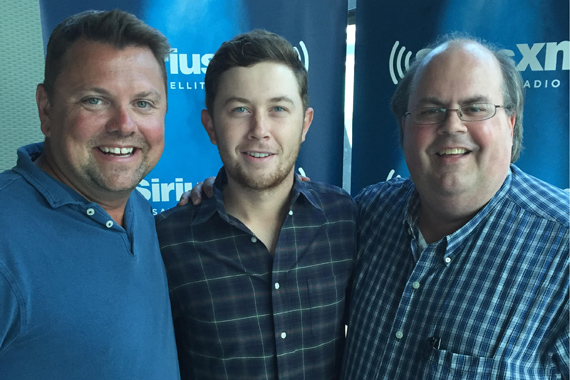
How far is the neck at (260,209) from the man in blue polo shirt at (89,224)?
14.4 inches

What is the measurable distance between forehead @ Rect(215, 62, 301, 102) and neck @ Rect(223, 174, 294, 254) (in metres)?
0.35

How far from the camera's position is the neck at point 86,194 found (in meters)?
1.45

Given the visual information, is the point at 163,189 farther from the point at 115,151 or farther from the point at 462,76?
the point at 462,76

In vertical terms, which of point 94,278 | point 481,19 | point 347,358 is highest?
point 481,19

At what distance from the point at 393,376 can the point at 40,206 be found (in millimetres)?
1264

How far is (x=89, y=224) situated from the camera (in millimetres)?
1380

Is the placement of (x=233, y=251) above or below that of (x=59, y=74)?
below

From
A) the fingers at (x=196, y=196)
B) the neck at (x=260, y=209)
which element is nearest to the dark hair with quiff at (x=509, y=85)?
the neck at (x=260, y=209)

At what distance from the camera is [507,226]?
1.49 meters

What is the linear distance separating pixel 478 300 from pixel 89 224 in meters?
1.24

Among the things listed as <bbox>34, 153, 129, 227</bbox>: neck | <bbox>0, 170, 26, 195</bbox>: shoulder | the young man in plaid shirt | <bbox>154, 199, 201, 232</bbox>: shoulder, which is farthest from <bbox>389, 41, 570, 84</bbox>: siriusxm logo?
<bbox>0, 170, 26, 195</bbox>: shoulder

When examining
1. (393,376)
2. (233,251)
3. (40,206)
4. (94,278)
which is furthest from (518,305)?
(40,206)

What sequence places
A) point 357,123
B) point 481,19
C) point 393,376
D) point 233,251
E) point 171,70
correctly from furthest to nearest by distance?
point 357,123
point 171,70
point 481,19
point 233,251
point 393,376

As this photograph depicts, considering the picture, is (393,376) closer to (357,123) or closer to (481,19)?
(357,123)
